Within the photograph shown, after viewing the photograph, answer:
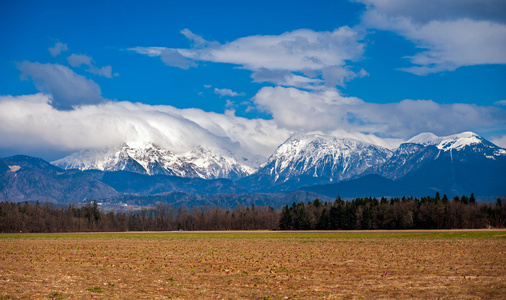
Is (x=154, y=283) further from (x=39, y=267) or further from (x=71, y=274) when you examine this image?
(x=39, y=267)

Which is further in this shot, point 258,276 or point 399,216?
point 399,216

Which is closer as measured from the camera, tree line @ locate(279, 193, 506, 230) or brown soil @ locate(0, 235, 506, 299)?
brown soil @ locate(0, 235, 506, 299)

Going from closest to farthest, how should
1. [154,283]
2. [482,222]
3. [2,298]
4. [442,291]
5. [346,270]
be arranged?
[2,298], [442,291], [154,283], [346,270], [482,222]

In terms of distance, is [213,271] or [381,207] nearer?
[213,271]

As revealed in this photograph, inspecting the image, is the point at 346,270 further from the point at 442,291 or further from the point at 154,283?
the point at 154,283

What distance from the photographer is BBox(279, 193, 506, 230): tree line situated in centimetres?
15325

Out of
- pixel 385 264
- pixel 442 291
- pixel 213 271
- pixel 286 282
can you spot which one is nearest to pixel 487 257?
pixel 385 264

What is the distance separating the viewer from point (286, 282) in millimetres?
35906

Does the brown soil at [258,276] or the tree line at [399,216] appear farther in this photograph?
the tree line at [399,216]

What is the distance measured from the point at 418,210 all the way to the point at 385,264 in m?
124

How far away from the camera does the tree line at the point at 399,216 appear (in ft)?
503

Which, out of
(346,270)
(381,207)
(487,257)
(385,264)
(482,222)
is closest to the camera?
(346,270)

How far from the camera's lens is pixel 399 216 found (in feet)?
514

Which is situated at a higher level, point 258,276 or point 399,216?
point 399,216
